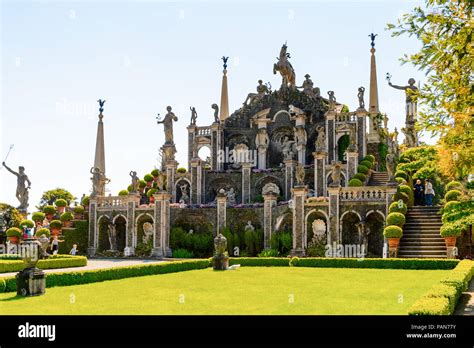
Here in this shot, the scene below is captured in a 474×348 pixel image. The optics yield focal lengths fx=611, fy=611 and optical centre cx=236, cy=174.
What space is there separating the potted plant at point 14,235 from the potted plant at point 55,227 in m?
2.53

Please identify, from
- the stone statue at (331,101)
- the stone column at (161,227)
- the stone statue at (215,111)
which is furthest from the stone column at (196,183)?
the stone statue at (331,101)

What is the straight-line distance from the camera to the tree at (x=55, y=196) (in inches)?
3098

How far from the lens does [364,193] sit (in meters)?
34.5

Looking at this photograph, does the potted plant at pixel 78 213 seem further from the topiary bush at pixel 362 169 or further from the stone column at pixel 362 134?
the stone column at pixel 362 134

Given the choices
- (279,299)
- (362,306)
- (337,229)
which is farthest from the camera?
(337,229)

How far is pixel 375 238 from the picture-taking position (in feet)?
114

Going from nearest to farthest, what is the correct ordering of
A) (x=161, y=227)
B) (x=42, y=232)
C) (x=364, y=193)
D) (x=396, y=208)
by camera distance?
(x=396, y=208) < (x=364, y=193) < (x=42, y=232) < (x=161, y=227)

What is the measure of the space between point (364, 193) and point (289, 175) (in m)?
11.3

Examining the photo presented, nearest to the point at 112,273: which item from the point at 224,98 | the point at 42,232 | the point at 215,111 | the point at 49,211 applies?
the point at 42,232

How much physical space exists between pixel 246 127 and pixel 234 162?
3.43 m

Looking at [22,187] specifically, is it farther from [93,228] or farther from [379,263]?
[379,263]

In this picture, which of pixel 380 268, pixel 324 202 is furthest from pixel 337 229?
pixel 380 268
